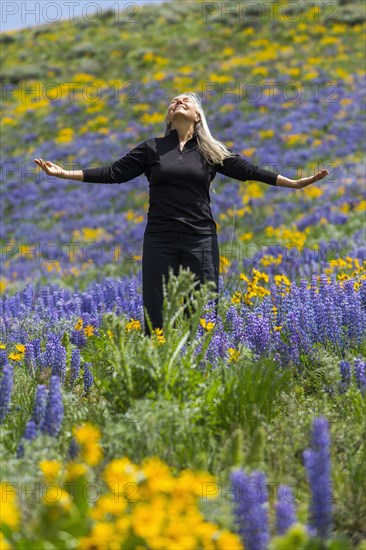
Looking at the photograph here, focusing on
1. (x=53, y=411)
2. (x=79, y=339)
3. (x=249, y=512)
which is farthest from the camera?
(x=79, y=339)

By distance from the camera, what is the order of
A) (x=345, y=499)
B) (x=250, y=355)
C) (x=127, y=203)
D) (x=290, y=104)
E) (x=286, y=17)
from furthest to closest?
1. (x=286, y=17)
2. (x=290, y=104)
3. (x=127, y=203)
4. (x=250, y=355)
5. (x=345, y=499)

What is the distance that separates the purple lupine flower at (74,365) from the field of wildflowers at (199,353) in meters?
0.02

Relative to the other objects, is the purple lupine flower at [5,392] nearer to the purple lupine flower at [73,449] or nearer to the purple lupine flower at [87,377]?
the purple lupine flower at [73,449]

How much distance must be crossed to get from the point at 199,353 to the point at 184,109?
189 cm

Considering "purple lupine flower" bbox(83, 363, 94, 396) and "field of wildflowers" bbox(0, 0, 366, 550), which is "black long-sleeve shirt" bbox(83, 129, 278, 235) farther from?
"purple lupine flower" bbox(83, 363, 94, 396)

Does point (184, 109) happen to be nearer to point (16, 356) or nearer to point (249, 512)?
point (16, 356)

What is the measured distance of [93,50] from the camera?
30.0 metres

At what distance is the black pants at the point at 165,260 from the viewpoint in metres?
4.99

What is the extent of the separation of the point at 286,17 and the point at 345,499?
94.5 ft

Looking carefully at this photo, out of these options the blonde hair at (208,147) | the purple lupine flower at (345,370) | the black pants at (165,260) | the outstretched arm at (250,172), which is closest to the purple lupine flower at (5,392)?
the black pants at (165,260)

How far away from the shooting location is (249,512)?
2.29m

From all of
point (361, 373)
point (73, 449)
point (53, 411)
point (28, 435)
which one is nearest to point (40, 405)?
point (53, 411)

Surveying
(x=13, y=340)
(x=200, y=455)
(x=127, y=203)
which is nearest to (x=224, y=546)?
(x=200, y=455)

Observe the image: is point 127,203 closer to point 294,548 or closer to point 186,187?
point 186,187
